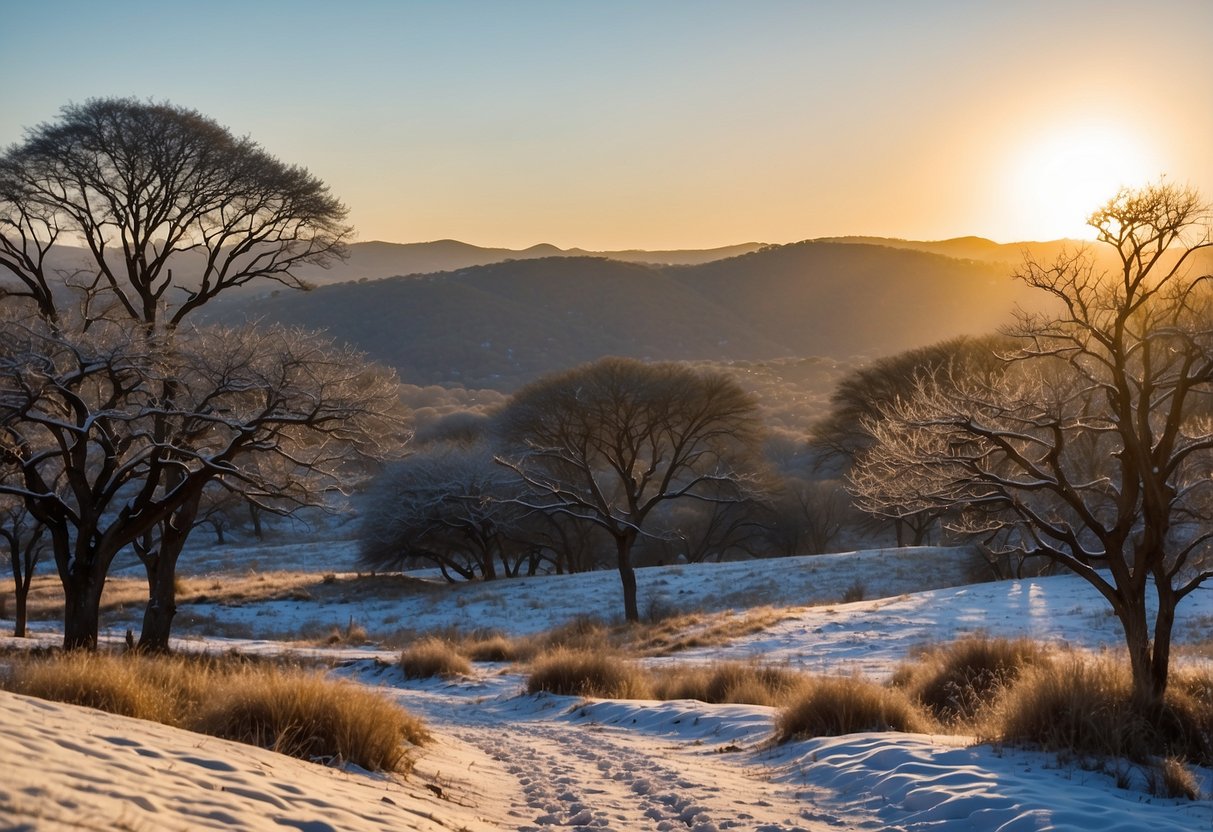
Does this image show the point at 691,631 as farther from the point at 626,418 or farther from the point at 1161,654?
the point at 1161,654

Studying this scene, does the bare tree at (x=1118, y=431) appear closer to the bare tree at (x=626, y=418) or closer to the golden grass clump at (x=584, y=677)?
the golden grass clump at (x=584, y=677)

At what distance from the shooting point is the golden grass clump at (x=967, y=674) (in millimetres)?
12359

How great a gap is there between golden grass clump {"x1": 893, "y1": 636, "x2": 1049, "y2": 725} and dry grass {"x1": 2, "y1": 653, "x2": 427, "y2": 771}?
7.04 m

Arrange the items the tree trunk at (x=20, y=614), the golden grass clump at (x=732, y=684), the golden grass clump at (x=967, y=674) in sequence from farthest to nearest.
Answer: the tree trunk at (x=20, y=614) → the golden grass clump at (x=732, y=684) → the golden grass clump at (x=967, y=674)

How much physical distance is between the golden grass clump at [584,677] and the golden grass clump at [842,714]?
491cm

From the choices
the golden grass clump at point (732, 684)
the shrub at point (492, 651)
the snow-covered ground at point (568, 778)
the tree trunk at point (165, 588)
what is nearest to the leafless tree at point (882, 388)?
the shrub at point (492, 651)

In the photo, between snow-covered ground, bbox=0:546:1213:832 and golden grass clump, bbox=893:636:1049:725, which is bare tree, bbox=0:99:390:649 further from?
golden grass clump, bbox=893:636:1049:725

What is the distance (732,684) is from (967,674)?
3.47 meters

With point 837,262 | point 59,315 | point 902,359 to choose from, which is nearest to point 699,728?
point 59,315

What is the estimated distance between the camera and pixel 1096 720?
8.63 meters

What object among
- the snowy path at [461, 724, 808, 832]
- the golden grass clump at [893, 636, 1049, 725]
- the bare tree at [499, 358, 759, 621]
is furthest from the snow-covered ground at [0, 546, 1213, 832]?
the bare tree at [499, 358, 759, 621]

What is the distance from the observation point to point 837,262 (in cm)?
17775

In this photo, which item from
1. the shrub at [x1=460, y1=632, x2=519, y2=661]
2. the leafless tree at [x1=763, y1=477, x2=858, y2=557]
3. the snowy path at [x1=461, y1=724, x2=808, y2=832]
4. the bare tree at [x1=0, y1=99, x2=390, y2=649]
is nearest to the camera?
the snowy path at [x1=461, y1=724, x2=808, y2=832]

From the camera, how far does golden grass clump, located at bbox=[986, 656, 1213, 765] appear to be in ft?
27.9
